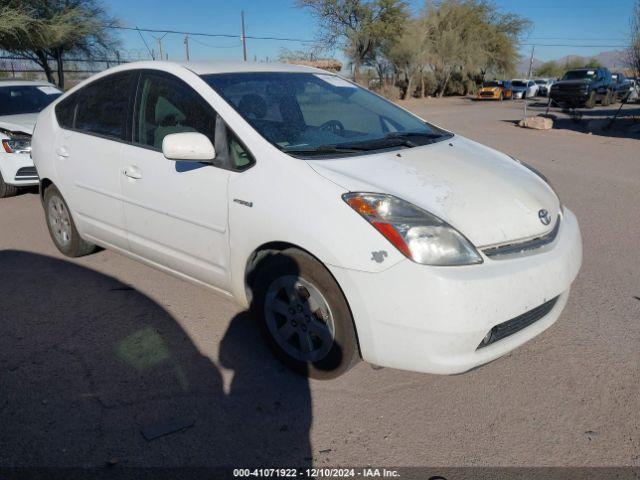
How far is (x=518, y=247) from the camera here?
2656mm

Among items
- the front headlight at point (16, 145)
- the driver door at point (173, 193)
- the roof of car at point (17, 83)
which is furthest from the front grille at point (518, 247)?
the roof of car at point (17, 83)

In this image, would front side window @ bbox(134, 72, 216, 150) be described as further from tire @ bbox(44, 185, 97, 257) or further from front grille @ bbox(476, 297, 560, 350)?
front grille @ bbox(476, 297, 560, 350)

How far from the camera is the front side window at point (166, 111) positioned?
10.8 feet

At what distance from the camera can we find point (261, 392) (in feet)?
9.45

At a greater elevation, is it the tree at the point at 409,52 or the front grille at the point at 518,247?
the tree at the point at 409,52

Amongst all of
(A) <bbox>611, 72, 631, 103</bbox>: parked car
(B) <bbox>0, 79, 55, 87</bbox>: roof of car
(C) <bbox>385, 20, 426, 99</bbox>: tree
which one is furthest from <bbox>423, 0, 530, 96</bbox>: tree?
(B) <bbox>0, 79, 55, 87</bbox>: roof of car

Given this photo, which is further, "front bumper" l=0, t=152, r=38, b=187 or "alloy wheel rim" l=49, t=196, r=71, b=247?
"front bumper" l=0, t=152, r=38, b=187

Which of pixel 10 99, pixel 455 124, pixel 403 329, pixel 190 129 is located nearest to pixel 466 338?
pixel 403 329

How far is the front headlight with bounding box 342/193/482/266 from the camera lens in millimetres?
2451

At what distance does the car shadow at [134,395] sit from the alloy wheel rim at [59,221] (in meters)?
0.89

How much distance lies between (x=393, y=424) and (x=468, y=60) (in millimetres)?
48981

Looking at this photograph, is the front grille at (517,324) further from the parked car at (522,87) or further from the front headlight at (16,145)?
the parked car at (522,87)

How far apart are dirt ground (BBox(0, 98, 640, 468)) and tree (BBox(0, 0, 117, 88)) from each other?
1713cm

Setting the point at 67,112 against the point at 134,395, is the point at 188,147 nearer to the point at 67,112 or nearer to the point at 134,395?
the point at 134,395
